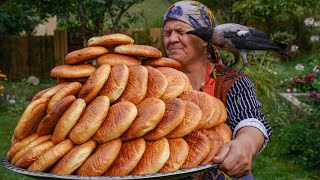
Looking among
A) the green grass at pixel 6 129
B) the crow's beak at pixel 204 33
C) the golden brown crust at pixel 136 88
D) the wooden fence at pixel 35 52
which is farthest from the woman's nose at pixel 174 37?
the wooden fence at pixel 35 52

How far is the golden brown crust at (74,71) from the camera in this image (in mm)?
2146

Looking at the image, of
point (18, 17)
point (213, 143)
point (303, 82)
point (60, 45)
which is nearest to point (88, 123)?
point (213, 143)

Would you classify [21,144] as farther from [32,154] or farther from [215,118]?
[215,118]

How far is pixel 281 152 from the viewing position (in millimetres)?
7230

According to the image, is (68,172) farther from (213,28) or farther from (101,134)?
(213,28)

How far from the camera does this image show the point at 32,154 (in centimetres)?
197

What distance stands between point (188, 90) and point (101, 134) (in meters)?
0.54

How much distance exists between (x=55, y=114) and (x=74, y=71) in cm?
26

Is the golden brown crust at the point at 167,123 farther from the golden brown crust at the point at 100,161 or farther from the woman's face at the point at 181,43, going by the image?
the woman's face at the point at 181,43

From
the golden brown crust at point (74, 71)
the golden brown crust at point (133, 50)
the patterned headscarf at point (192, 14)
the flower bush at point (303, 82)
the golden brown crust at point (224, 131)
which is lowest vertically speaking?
the flower bush at point (303, 82)

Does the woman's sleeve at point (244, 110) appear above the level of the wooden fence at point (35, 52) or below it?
above

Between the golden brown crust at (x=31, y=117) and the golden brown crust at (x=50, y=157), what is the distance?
0.21 metres

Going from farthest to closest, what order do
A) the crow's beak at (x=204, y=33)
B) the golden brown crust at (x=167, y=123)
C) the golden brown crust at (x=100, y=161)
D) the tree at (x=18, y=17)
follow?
the tree at (x=18, y=17) < the crow's beak at (x=204, y=33) < the golden brown crust at (x=167, y=123) < the golden brown crust at (x=100, y=161)

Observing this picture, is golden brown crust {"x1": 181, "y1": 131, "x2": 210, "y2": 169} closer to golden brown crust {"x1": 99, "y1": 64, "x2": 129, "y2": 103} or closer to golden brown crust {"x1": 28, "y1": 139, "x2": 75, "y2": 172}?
golden brown crust {"x1": 99, "y1": 64, "x2": 129, "y2": 103}
